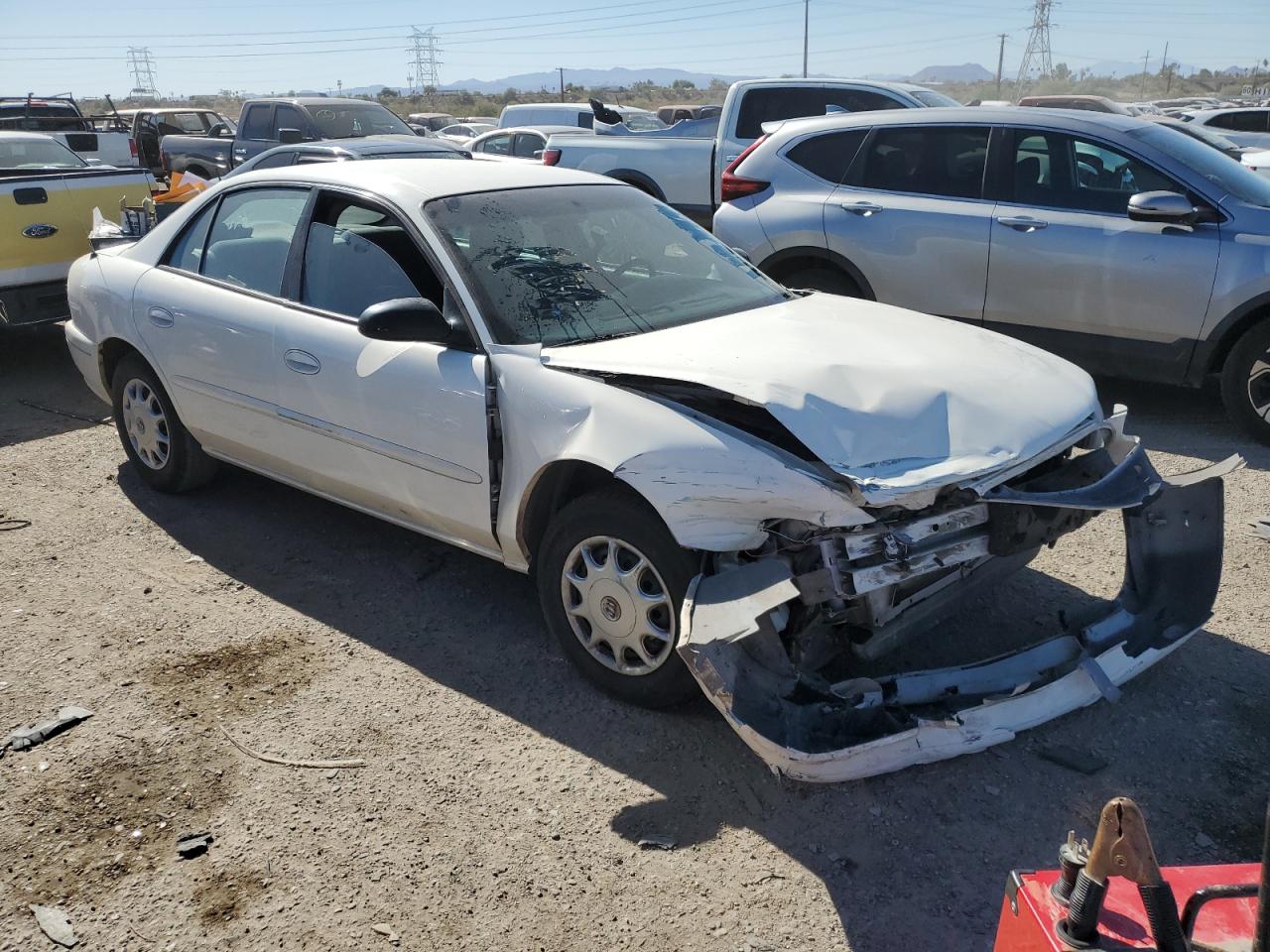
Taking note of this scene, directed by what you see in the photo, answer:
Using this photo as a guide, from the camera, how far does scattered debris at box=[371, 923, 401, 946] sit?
268 cm

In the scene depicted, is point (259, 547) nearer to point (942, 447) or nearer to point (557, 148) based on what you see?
point (942, 447)

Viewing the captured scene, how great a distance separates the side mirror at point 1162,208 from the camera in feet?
19.2

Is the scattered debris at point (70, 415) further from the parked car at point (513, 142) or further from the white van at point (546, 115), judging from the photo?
the white van at point (546, 115)

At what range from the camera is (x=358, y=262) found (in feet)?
14.2

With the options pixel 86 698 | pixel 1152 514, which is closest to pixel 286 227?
pixel 86 698

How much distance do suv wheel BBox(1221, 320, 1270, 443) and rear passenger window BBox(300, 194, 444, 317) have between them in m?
4.61

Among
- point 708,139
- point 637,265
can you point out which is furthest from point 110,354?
point 708,139

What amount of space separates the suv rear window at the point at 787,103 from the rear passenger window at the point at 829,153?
125 inches

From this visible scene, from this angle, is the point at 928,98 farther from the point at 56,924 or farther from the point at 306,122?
the point at 56,924

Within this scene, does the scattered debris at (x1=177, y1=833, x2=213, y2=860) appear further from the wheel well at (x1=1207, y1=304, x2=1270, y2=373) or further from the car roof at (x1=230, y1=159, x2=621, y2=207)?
the wheel well at (x1=1207, y1=304, x2=1270, y2=373)

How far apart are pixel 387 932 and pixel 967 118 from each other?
612 cm

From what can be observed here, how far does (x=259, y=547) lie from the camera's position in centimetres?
502

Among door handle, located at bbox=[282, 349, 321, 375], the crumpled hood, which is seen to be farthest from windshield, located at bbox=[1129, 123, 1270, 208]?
door handle, located at bbox=[282, 349, 321, 375]

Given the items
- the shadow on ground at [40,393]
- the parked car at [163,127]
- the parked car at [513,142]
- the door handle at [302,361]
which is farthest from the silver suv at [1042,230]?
the parked car at [163,127]
